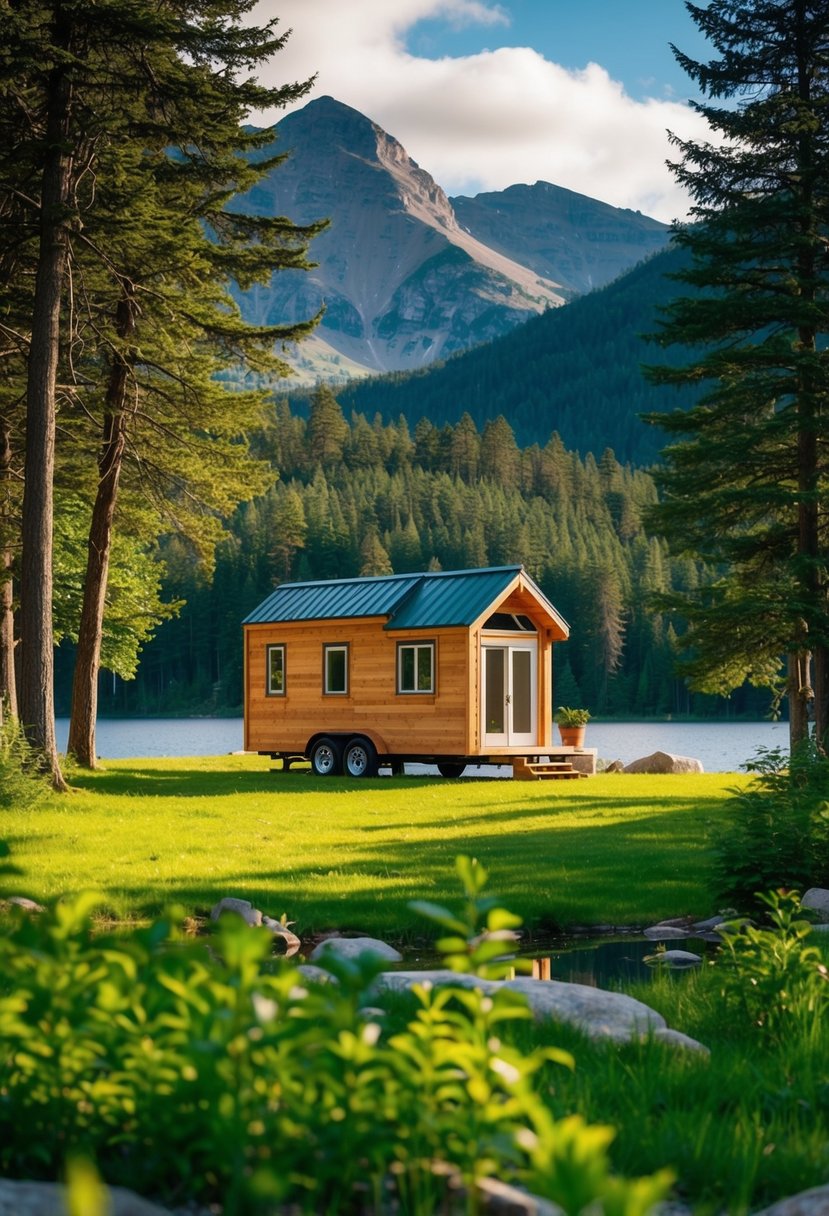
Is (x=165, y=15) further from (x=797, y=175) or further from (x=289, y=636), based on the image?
(x=289, y=636)

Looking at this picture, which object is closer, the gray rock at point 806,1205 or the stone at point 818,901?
the gray rock at point 806,1205

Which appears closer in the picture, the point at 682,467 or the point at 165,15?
the point at 165,15

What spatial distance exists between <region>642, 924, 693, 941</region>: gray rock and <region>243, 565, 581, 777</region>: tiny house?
14.9 m

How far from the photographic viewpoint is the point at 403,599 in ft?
89.2

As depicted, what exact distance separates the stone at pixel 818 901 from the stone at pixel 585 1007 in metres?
4.29

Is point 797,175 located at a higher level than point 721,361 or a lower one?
higher

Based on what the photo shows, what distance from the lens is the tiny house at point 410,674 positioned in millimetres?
25703

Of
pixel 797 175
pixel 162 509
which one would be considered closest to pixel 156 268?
pixel 162 509

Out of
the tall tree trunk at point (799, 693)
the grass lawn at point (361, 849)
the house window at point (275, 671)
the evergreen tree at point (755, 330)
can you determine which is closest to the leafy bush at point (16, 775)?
the grass lawn at point (361, 849)

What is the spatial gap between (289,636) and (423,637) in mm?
4041

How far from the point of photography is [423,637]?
26.2 m

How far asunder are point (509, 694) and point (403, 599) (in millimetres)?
3034

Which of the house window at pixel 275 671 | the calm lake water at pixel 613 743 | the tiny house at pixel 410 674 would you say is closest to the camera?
the tiny house at pixel 410 674

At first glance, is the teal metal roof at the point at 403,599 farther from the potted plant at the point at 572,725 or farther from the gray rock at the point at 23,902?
the gray rock at the point at 23,902
